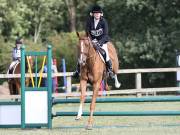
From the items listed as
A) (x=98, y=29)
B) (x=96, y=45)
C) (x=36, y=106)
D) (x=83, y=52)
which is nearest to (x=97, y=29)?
(x=98, y=29)

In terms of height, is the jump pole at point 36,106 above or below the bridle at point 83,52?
below

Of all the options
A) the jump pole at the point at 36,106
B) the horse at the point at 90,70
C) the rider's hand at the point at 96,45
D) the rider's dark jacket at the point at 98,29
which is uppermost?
the rider's dark jacket at the point at 98,29

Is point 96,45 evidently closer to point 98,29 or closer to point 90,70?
point 98,29

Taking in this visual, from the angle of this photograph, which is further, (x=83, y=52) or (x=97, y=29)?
(x=97, y=29)

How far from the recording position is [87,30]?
1593 cm

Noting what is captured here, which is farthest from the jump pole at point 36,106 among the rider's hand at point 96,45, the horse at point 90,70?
the rider's hand at point 96,45

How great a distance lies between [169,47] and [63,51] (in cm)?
803

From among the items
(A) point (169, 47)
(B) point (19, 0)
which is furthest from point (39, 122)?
(B) point (19, 0)

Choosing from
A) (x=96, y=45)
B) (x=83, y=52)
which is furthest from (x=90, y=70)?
(x=83, y=52)

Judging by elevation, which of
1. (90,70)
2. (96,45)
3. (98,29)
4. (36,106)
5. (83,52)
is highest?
(98,29)

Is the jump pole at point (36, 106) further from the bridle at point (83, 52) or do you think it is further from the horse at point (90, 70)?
the bridle at point (83, 52)

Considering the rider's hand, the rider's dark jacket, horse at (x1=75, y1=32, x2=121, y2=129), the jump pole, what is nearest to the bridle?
horse at (x1=75, y1=32, x2=121, y2=129)

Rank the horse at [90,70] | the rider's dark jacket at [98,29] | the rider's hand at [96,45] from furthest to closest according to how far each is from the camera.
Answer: the rider's dark jacket at [98,29]
the rider's hand at [96,45]
the horse at [90,70]

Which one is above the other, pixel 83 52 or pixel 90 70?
pixel 83 52
